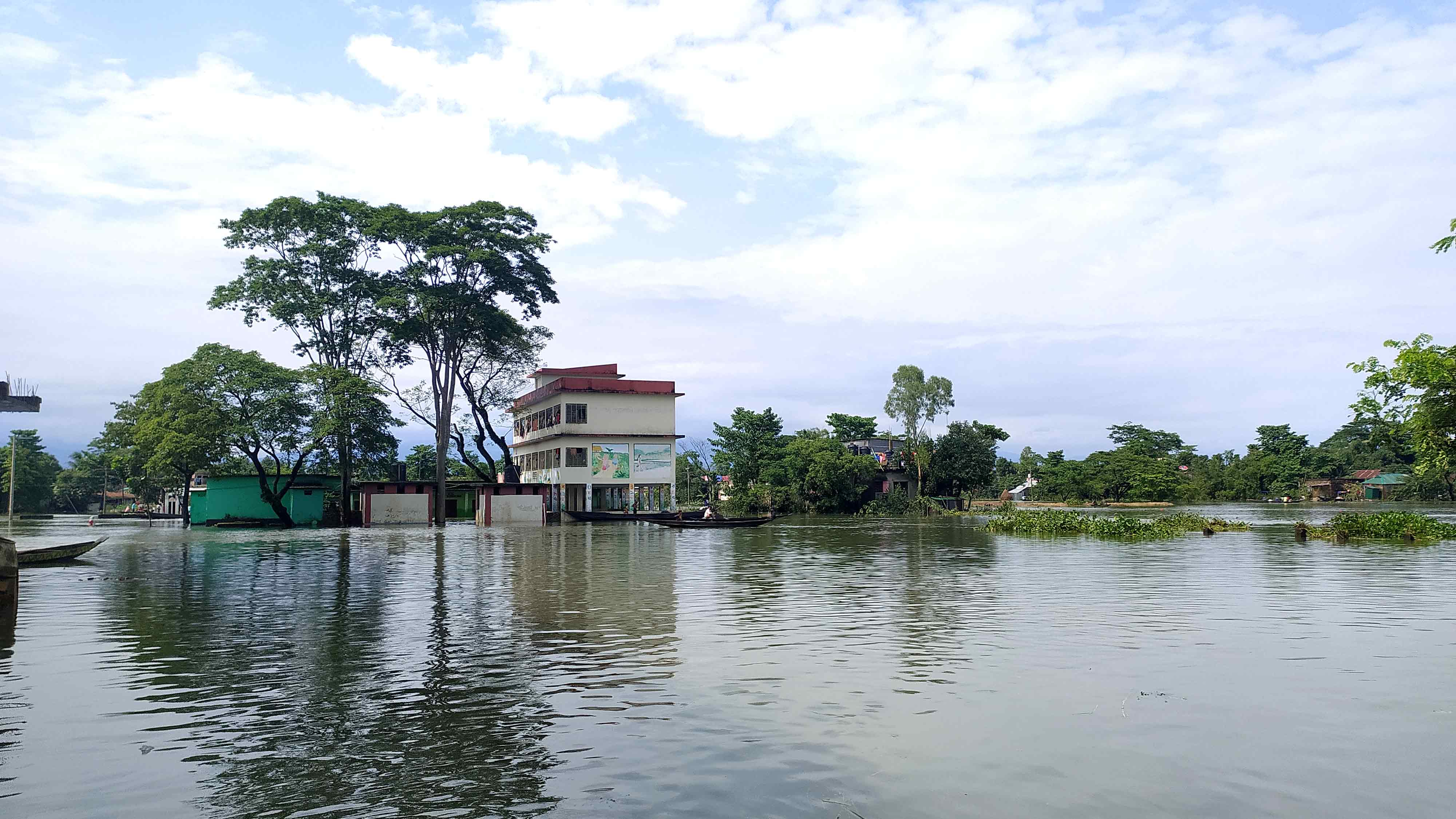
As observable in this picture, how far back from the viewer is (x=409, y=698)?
8.90m

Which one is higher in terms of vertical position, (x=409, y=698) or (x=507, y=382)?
(x=507, y=382)

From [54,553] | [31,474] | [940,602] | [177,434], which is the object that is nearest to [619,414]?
[177,434]

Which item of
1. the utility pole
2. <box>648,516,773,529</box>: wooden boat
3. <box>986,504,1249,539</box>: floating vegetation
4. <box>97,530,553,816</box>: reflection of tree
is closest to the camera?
<box>97,530,553,816</box>: reflection of tree

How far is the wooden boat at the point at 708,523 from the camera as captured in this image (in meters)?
43.8

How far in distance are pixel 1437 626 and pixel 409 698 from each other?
13310mm

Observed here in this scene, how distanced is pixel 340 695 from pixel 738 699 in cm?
383

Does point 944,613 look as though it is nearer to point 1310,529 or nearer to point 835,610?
point 835,610

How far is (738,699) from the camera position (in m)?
8.87

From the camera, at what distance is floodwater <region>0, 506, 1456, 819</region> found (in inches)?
243

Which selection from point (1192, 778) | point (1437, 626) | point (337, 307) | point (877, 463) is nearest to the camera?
point (1192, 778)

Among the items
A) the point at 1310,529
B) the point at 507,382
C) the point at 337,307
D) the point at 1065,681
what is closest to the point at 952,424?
the point at 507,382

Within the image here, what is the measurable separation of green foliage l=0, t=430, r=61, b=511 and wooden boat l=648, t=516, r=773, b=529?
64.6m

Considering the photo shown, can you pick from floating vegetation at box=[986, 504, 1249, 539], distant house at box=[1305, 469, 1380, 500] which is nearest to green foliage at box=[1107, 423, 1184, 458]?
distant house at box=[1305, 469, 1380, 500]

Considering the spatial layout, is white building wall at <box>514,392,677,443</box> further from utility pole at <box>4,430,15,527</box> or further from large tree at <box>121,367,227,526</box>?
utility pole at <box>4,430,15,527</box>
